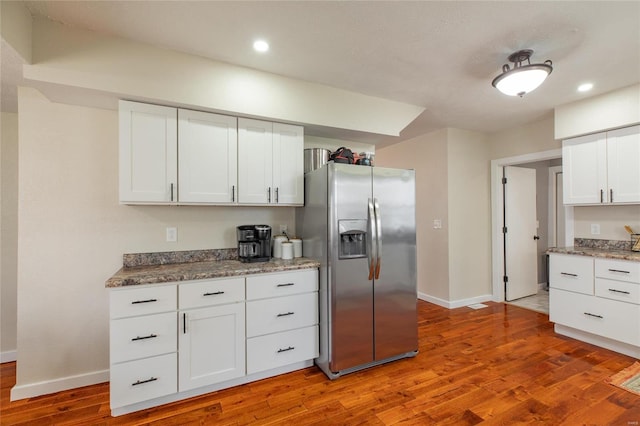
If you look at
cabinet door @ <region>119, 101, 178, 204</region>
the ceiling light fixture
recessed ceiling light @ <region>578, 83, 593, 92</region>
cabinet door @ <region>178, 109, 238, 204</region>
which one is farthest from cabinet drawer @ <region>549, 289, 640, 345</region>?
cabinet door @ <region>119, 101, 178, 204</region>

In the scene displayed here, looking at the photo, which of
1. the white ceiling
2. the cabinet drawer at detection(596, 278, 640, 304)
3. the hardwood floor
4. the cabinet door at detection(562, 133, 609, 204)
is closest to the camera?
the white ceiling

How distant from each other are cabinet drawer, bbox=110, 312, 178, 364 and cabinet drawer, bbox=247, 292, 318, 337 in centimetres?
56

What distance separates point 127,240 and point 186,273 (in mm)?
776

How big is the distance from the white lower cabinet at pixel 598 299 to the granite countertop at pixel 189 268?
2806 millimetres

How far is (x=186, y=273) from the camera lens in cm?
212

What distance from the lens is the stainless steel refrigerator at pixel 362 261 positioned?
241 centimetres

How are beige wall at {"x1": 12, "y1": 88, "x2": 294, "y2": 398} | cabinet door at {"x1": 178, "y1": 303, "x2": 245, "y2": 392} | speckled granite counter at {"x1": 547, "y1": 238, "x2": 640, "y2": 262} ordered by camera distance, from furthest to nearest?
speckled granite counter at {"x1": 547, "y1": 238, "x2": 640, "y2": 262} < beige wall at {"x1": 12, "y1": 88, "x2": 294, "y2": 398} < cabinet door at {"x1": 178, "y1": 303, "x2": 245, "y2": 392}

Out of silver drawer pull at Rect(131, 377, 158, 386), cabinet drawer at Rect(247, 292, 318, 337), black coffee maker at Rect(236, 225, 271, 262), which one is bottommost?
silver drawer pull at Rect(131, 377, 158, 386)

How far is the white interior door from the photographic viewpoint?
173 inches

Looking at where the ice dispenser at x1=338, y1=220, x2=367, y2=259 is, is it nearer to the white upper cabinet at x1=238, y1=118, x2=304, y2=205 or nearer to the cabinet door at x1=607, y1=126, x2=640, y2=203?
the white upper cabinet at x1=238, y1=118, x2=304, y2=205

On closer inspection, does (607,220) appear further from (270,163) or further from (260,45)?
(260,45)

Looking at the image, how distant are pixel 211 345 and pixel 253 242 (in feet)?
2.85

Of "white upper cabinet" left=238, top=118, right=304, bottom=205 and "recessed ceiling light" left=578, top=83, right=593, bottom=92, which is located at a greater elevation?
"recessed ceiling light" left=578, top=83, right=593, bottom=92

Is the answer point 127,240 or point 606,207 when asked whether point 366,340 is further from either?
point 606,207
